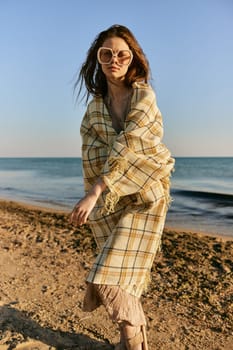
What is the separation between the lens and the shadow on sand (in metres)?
3.20

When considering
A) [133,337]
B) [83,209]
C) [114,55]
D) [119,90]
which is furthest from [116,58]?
[133,337]

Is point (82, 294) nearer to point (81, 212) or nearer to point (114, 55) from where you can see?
point (81, 212)

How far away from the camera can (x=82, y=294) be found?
4.30 meters

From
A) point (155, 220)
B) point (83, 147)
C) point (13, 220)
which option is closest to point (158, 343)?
point (155, 220)

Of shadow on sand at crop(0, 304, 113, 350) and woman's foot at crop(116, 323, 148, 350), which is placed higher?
woman's foot at crop(116, 323, 148, 350)

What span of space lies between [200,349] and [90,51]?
2.36 meters

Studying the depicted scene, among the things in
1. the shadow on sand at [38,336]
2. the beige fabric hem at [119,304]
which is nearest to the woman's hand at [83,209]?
the beige fabric hem at [119,304]

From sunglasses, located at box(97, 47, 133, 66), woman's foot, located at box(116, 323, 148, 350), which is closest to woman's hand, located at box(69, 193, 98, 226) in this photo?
woman's foot, located at box(116, 323, 148, 350)

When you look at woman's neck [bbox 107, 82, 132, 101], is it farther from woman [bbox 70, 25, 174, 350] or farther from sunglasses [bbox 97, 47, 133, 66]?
sunglasses [bbox 97, 47, 133, 66]

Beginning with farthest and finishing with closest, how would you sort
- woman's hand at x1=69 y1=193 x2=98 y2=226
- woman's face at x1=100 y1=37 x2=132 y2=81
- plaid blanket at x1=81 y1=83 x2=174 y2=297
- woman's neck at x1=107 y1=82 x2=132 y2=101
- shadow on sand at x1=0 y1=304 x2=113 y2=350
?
1. shadow on sand at x1=0 y1=304 x2=113 y2=350
2. woman's neck at x1=107 y1=82 x2=132 y2=101
3. woman's face at x1=100 y1=37 x2=132 y2=81
4. plaid blanket at x1=81 y1=83 x2=174 y2=297
5. woman's hand at x1=69 y1=193 x2=98 y2=226

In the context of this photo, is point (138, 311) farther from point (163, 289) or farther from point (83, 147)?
point (163, 289)

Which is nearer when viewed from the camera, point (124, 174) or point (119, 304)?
point (124, 174)

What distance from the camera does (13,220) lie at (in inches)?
340

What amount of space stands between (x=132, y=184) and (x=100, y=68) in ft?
2.97
